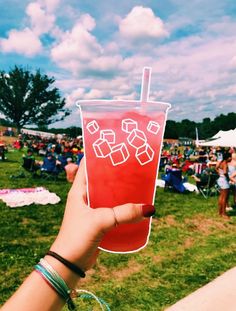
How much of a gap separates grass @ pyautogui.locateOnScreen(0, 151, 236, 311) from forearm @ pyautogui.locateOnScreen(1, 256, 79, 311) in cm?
318

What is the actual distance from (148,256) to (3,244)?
272 centimetres

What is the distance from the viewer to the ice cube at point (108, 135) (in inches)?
68.2

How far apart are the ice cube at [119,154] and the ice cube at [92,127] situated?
0.14 metres

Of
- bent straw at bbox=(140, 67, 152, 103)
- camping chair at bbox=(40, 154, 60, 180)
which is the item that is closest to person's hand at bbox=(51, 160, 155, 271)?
bent straw at bbox=(140, 67, 152, 103)

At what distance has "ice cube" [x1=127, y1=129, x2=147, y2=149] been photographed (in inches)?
67.9

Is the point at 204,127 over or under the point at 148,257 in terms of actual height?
over

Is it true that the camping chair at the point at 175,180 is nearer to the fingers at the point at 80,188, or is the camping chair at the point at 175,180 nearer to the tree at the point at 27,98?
the fingers at the point at 80,188

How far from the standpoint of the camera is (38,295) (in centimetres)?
126

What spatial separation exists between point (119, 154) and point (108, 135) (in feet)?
0.37

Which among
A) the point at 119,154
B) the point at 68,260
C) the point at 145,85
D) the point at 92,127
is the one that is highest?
the point at 145,85

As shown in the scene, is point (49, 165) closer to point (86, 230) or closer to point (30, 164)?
point (30, 164)

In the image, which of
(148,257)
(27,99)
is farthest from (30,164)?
(27,99)

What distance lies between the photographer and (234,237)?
7773 millimetres

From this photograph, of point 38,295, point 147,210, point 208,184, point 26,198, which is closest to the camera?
point 38,295
